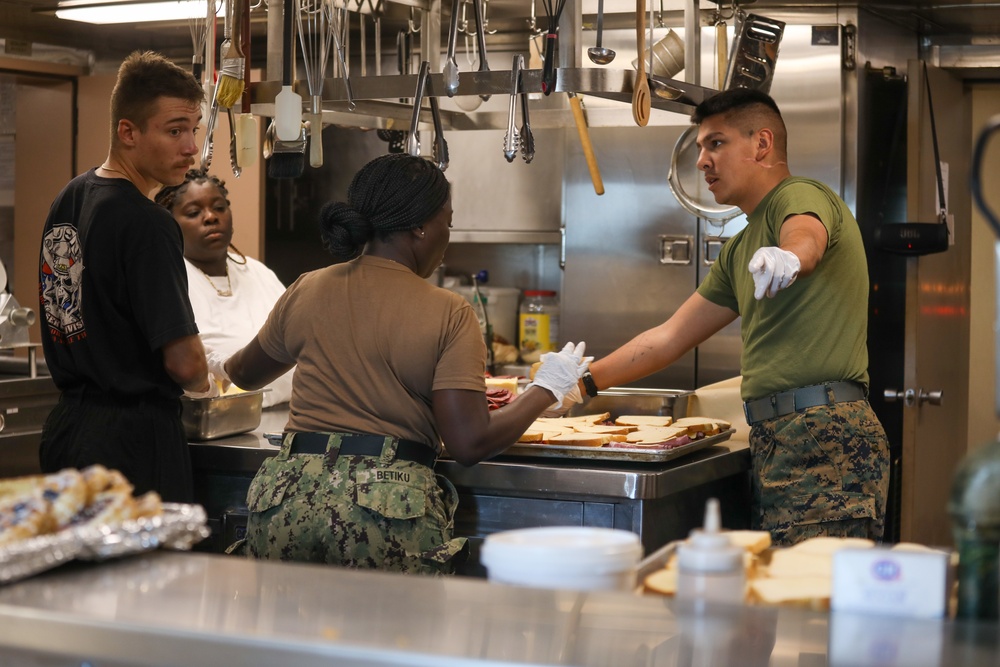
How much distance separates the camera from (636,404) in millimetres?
3312

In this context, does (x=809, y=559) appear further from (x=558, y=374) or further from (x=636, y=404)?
(x=636, y=404)

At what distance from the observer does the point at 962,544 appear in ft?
4.24

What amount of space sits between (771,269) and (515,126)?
667 millimetres

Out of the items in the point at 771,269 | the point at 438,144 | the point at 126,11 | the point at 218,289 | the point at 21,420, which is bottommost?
the point at 21,420

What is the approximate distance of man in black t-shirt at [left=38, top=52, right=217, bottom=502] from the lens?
2.51m

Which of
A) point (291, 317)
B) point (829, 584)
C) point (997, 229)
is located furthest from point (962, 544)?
point (291, 317)

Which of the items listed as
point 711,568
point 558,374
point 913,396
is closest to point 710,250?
point 913,396

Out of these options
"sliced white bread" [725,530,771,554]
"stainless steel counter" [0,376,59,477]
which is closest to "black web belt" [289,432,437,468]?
"sliced white bread" [725,530,771,554]

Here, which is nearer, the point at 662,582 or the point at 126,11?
the point at 662,582

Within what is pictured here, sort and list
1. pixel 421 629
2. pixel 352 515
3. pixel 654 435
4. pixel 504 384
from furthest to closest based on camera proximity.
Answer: pixel 504 384
pixel 654 435
pixel 352 515
pixel 421 629

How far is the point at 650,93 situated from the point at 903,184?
242 cm

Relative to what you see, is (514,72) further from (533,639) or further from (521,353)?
(521,353)

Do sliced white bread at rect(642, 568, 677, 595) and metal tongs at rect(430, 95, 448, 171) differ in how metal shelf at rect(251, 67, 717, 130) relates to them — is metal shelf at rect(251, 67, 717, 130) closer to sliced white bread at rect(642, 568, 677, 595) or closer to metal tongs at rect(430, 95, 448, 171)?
metal tongs at rect(430, 95, 448, 171)

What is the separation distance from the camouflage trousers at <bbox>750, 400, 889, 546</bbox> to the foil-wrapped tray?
1728 millimetres
